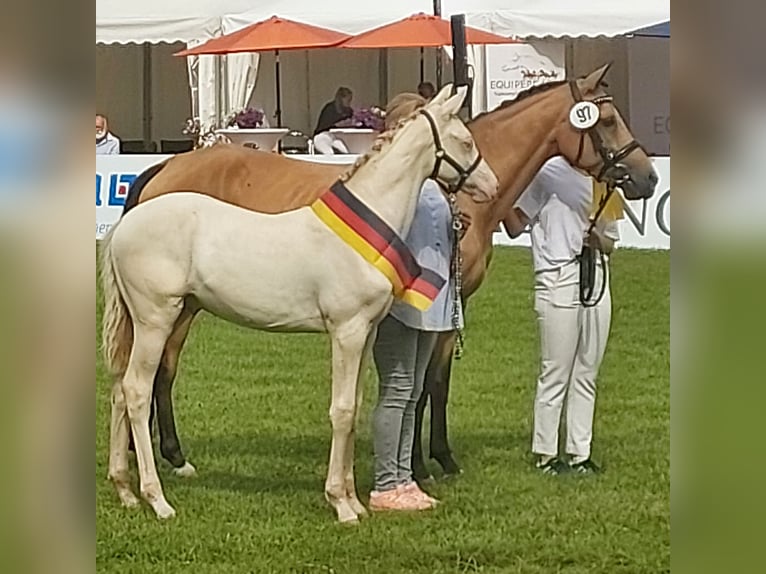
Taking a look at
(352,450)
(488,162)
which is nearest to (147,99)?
(488,162)

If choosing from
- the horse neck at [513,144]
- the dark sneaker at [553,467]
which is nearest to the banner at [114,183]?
the horse neck at [513,144]

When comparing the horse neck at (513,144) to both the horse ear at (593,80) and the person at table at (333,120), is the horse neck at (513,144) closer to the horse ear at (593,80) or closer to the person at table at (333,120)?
the horse ear at (593,80)

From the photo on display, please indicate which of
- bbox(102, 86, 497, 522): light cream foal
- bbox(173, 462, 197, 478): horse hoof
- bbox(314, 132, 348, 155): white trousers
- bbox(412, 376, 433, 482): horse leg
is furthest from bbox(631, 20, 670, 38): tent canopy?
bbox(173, 462, 197, 478): horse hoof

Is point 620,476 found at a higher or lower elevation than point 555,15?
lower

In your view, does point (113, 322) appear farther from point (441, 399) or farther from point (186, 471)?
point (441, 399)

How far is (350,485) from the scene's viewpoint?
102 inches

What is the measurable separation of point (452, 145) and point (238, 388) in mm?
630

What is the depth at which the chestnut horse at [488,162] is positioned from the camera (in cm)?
252

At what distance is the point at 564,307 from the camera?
258cm

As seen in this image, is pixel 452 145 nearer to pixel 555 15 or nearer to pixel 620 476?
pixel 555 15

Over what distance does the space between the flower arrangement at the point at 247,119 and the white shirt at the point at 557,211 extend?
518mm

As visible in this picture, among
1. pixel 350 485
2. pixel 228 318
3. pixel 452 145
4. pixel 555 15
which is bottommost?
pixel 350 485
